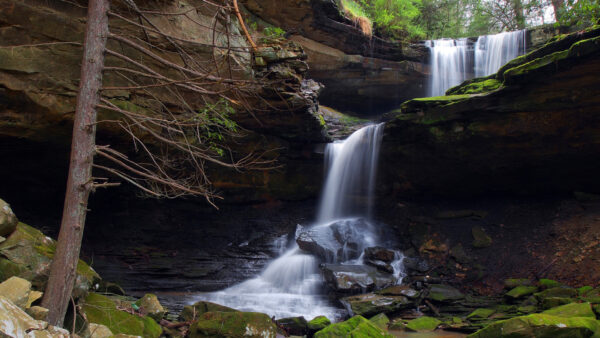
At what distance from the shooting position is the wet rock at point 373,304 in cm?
774

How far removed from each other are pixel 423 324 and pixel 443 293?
1.98 meters

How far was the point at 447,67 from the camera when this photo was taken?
48.1 feet

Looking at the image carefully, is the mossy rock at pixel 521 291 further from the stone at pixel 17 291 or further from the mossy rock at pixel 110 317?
the stone at pixel 17 291

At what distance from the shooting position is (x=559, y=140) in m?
9.82

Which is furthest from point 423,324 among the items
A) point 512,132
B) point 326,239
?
point 512,132

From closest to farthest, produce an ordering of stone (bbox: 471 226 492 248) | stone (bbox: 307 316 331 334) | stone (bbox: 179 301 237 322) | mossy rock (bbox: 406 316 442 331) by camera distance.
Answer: stone (bbox: 179 301 237 322)
stone (bbox: 307 316 331 334)
mossy rock (bbox: 406 316 442 331)
stone (bbox: 471 226 492 248)

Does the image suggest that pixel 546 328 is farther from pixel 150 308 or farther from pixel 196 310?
pixel 150 308

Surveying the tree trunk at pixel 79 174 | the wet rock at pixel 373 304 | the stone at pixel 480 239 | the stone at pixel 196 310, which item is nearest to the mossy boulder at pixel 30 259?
the tree trunk at pixel 79 174

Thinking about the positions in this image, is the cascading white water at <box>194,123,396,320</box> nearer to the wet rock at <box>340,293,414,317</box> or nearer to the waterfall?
the wet rock at <box>340,293,414,317</box>

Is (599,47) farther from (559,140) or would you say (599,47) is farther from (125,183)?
(125,183)

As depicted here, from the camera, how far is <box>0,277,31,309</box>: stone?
126 inches

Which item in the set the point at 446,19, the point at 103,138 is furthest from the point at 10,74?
the point at 446,19

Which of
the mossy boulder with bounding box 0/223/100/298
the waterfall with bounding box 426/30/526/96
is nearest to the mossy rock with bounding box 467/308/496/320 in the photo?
the mossy boulder with bounding box 0/223/100/298

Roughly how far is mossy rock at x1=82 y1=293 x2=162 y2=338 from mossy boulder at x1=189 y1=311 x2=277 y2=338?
804mm
